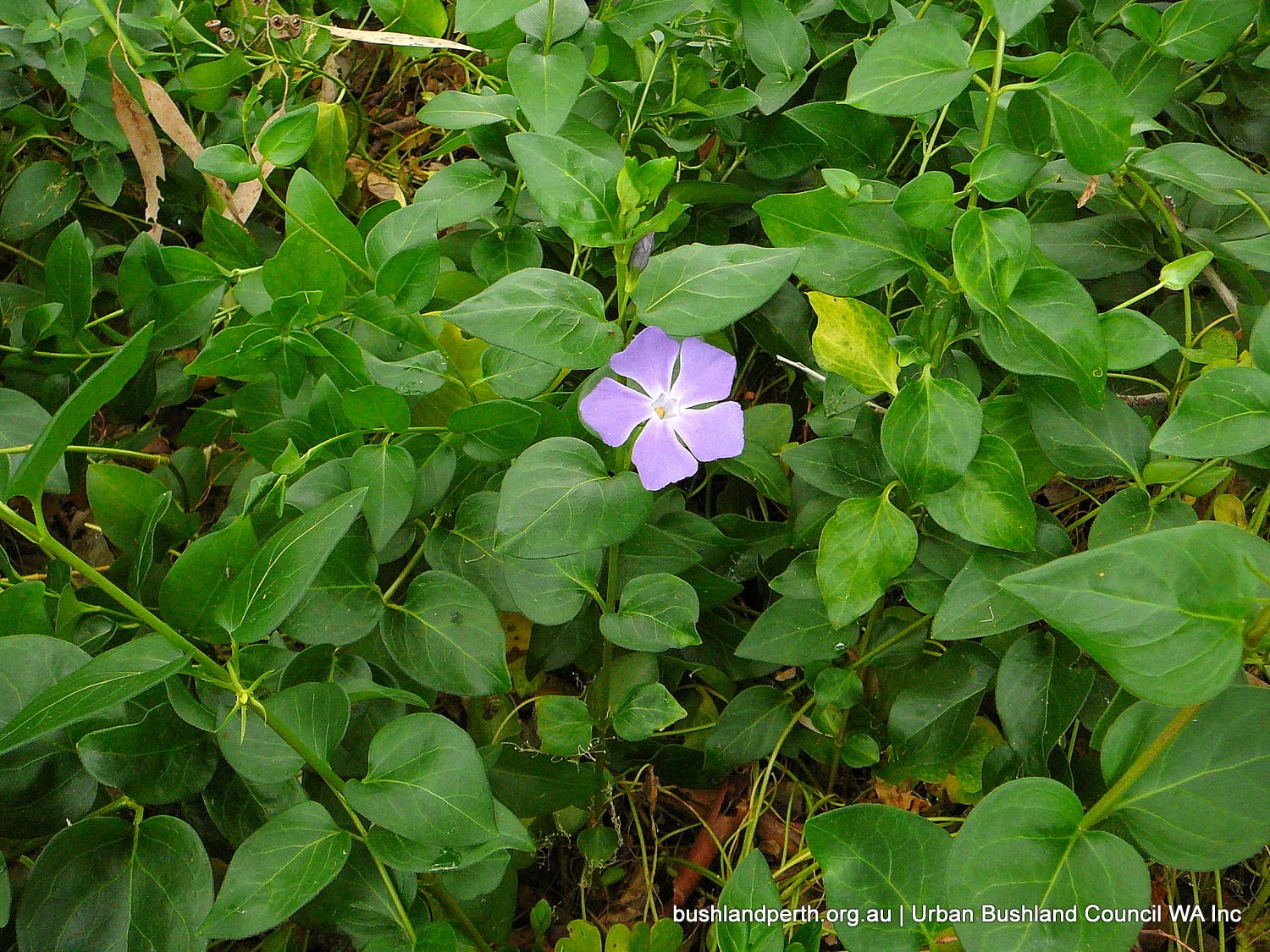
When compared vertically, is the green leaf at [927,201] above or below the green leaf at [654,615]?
above

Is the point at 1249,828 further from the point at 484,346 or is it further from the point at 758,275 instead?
the point at 484,346

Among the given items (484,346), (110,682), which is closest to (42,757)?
(110,682)

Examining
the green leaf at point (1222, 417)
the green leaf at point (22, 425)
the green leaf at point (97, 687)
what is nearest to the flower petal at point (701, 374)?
the green leaf at point (1222, 417)

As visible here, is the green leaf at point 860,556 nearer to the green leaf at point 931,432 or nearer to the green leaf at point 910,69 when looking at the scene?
the green leaf at point 931,432

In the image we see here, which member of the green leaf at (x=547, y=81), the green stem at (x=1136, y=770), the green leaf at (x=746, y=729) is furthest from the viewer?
the green leaf at (x=746, y=729)

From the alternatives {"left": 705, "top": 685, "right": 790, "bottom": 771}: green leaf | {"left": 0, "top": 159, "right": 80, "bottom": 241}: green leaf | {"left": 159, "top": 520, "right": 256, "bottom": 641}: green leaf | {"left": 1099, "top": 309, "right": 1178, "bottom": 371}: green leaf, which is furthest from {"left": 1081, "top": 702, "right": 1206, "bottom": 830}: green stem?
{"left": 0, "top": 159, "right": 80, "bottom": 241}: green leaf

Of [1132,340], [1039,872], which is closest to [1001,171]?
[1132,340]

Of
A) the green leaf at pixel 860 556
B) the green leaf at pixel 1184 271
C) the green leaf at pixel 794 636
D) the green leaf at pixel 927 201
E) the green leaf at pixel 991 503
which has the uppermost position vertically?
the green leaf at pixel 927 201
